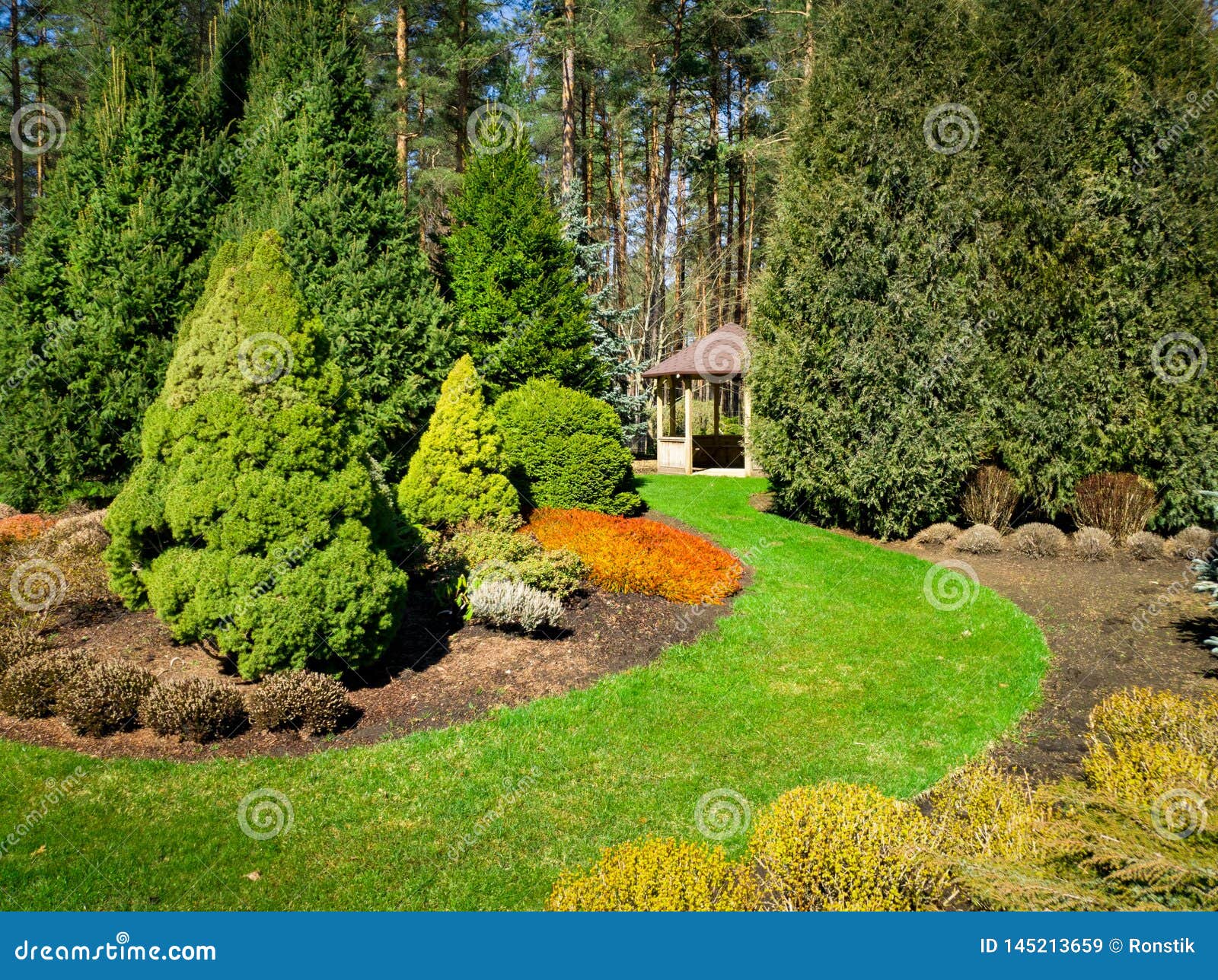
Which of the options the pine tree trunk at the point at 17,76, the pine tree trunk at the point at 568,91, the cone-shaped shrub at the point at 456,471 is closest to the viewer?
the cone-shaped shrub at the point at 456,471

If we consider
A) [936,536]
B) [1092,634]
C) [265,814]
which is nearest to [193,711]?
[265,814]

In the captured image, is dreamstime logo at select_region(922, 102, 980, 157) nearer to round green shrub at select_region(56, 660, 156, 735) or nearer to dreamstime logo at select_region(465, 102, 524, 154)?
dreamstime logo at select_region(465, 102, 524, 154)

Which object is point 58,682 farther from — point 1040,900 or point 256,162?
point 256,162

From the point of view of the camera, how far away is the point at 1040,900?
284 cm

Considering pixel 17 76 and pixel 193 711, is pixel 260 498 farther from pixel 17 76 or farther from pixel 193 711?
pixel 17 76

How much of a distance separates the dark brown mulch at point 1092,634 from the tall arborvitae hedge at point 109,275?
1085 centimetres

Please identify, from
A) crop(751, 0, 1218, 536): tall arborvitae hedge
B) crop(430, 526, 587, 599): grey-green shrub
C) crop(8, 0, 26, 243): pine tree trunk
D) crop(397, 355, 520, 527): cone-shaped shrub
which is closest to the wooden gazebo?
crop(751, 0, 1218, 536): tall arborvitae hedge

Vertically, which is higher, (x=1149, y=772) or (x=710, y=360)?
(x=710, y=360)

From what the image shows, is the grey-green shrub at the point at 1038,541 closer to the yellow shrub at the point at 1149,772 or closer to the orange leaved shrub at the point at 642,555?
the orange leaved shrub at the point at 642,555

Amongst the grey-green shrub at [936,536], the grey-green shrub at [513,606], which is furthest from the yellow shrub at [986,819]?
the grey-green shrub at [936,536]

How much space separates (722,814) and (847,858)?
146cm

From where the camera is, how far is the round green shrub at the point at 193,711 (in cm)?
505

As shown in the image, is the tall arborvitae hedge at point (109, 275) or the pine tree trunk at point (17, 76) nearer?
the tall arborvitae hedge at point (109, 275)

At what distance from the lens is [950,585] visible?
929 cm
